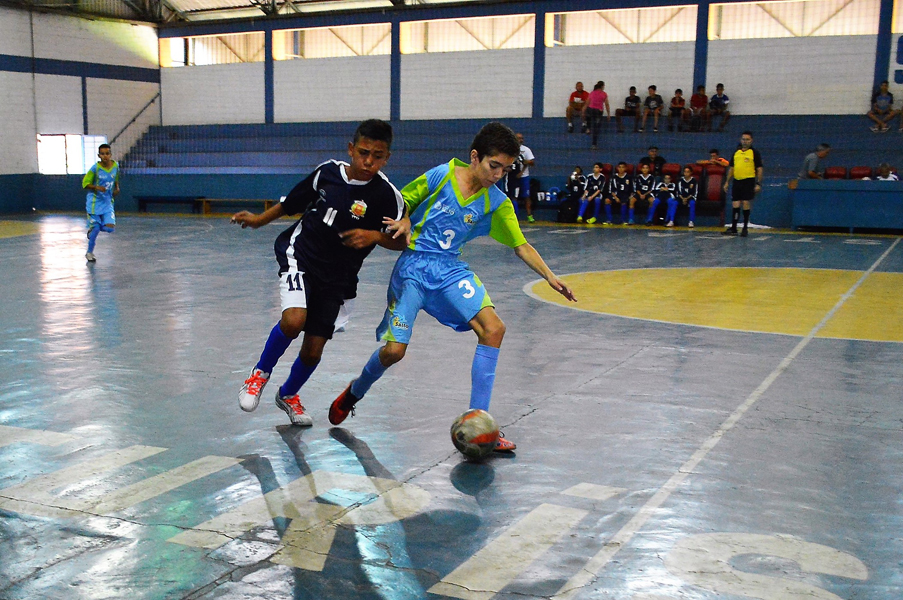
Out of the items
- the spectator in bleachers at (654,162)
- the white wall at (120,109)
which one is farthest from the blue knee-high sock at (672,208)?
the white wall at (120,109)

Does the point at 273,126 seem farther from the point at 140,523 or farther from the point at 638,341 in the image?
the point at 140,523

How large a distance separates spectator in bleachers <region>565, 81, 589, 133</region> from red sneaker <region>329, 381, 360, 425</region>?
23.8 m

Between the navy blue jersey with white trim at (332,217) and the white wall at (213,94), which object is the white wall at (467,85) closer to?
the white wall at (213,94)

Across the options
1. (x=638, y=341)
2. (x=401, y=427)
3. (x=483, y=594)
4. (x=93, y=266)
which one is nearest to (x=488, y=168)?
(x=401, y=427)

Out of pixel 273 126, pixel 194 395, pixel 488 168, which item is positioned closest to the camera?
pixel 488 168

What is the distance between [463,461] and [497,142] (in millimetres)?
1722

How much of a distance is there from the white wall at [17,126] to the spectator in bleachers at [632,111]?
19568mm

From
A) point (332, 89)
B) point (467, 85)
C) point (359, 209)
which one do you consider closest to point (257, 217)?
point (359, 209)

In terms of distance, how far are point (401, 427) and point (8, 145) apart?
29.7m

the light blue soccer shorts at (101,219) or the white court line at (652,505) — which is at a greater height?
the light blue soccer shorts at (101,219)

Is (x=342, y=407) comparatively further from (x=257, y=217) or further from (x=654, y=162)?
(x=654, y=162)

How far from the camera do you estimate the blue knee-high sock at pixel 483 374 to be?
16.9ft

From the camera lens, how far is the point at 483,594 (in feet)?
10.8

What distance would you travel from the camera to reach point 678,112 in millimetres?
26828
